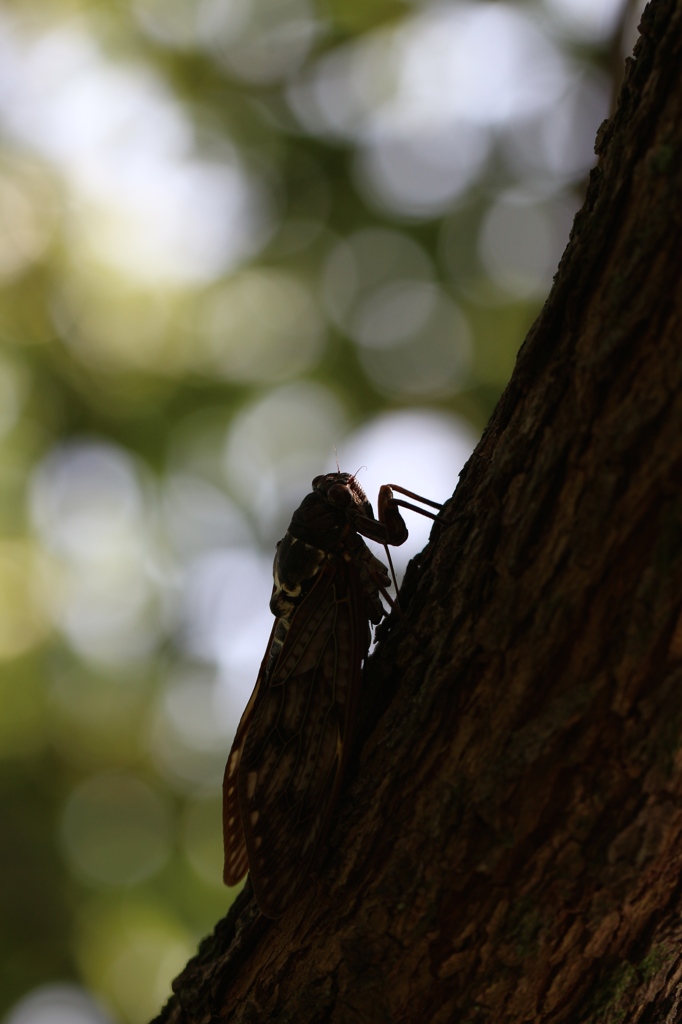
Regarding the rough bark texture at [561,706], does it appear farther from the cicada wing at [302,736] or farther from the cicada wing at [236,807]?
the cicada wing at [236,807]

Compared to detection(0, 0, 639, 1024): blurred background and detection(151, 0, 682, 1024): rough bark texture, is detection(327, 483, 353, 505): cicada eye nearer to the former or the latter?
detection(151, 0, 682, 1024): rough bark texture

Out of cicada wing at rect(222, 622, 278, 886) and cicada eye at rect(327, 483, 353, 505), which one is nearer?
cicada wing at rect(222, 622, 278, 886)

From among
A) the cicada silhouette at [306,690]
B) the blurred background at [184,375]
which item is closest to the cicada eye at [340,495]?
the cicada silhouette at [306,690]

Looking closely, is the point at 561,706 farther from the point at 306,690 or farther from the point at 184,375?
the point at 184,375

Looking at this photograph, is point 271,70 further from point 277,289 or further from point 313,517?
point 313,517

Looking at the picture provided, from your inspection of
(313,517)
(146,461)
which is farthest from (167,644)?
(313,517)

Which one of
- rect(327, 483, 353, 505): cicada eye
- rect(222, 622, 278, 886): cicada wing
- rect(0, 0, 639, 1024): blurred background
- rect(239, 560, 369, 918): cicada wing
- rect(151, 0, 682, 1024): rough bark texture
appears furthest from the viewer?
rect(0, 0, 639, 1024): blurred background

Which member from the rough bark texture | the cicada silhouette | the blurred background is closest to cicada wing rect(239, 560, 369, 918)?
the cicada silhouette

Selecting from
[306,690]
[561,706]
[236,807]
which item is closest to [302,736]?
[306,690]
